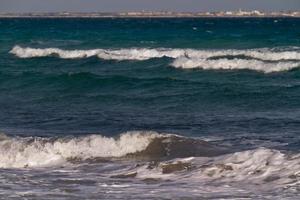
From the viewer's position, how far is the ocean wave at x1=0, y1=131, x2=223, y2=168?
16.2m

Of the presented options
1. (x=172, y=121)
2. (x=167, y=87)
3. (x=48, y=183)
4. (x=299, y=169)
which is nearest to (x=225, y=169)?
(x=299, y=169)

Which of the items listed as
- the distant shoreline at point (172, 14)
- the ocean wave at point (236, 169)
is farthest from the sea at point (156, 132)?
the distant shoreline at point (172, 14)

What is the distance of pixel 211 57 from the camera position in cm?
3819

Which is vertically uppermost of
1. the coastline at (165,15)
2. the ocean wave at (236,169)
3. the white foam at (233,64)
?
the coastline at (165,15)

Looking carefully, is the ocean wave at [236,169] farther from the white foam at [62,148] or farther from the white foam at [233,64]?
the white foam at [233,64]

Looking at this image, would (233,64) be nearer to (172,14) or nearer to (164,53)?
(164,53)

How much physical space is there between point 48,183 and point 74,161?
247cm

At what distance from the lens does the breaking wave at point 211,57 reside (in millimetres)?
33219

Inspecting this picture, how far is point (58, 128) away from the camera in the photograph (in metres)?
19.5

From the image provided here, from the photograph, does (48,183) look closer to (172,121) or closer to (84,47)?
(172,121)

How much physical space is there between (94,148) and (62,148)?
0.58 m

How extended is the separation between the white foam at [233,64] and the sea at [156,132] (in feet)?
0.15

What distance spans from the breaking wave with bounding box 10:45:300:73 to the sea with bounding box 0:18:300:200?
0.11 metres

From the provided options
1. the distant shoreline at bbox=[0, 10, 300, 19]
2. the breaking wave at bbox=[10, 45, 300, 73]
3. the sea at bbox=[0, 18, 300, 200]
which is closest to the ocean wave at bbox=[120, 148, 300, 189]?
the sea at bbox=[0, 18, 300, 200]
